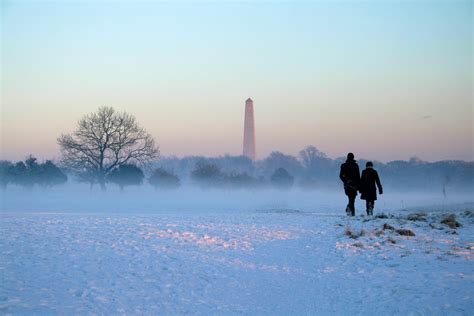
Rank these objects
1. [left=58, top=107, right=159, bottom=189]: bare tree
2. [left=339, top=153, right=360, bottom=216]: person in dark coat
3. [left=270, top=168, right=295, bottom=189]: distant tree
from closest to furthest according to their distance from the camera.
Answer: [left=339, top=153, right=360, bottom=216]: person in dark coat
[left=58, top=107, right=159, bottom=189]: bare tree
[left=270, top=168, right=295, bottom=189]: distant tree

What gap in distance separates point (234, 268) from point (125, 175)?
43978 mm

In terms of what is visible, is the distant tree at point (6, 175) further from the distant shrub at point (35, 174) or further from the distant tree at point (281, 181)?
the distant tree at point (281, 181)

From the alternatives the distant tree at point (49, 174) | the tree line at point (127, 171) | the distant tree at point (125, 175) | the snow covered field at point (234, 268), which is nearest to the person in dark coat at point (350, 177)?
the snow covered field at point (234, 268)

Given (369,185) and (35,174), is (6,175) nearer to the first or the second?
(35,174)

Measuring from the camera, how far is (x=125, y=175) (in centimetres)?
5262

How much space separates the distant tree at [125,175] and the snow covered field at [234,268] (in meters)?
37.1

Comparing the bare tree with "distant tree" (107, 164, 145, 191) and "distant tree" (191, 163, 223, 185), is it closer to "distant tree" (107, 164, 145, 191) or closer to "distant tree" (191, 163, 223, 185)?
"distant tree" (107, 164, 145, 191)

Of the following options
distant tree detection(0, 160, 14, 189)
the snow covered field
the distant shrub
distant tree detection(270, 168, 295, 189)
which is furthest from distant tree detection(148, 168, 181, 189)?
the snow covered field

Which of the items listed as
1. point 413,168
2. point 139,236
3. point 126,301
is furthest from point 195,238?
point 413,168

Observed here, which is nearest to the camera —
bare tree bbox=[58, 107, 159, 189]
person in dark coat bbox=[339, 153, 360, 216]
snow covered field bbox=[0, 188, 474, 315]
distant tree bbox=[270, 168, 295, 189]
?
snow covered field bbox=[0, 188, 474, 315]

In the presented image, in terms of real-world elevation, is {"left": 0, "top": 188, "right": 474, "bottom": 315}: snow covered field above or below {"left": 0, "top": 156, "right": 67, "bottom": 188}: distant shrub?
below

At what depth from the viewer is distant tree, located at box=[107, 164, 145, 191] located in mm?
51619

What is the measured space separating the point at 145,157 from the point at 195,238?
3765 centimetres

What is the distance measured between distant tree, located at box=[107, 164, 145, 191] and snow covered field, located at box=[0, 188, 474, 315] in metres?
37.1
